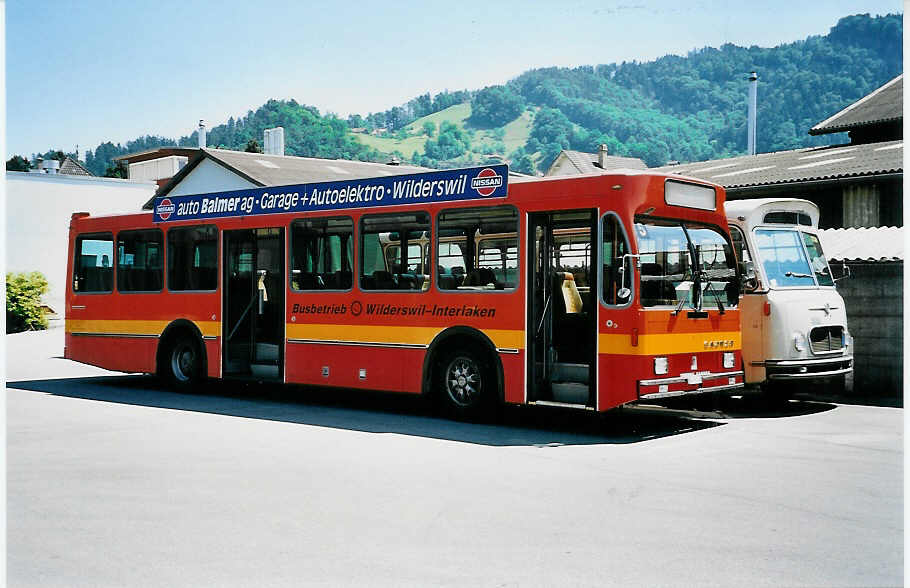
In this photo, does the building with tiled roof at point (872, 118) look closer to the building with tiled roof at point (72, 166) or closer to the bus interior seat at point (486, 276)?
the bus interior seat at point (486, 276)

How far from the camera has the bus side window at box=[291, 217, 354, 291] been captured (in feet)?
43.7

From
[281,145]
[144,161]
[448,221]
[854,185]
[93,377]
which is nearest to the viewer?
[448,221]

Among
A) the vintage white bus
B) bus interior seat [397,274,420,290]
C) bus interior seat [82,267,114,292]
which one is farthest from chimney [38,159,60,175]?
the vintage white bus

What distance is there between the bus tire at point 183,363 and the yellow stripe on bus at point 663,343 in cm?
708

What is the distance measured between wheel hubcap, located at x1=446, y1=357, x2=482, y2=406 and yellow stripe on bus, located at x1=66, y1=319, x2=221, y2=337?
4.41 m

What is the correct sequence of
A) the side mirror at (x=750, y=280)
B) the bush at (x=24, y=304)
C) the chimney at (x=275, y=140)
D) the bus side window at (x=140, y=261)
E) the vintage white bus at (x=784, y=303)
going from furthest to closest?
the chimney at (x=275, y=140) → the bush at (x=24, y=304) → the bus side window at (x=140, y=261) → the side mirror at (x=750, y=280) → the vintage white bus at (x=784, y=303)

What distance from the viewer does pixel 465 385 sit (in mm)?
11984

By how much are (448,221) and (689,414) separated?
3.97 m

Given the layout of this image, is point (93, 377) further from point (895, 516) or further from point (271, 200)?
point (895, 516)

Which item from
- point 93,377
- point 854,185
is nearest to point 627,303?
point 93,377

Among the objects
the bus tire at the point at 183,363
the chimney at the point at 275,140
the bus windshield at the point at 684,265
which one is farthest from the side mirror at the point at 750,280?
the chimney at the point at 275,140

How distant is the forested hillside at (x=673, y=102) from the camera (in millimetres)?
32031

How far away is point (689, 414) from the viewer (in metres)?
12.9

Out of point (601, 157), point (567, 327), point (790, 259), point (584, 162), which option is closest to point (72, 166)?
point (584, 162)
